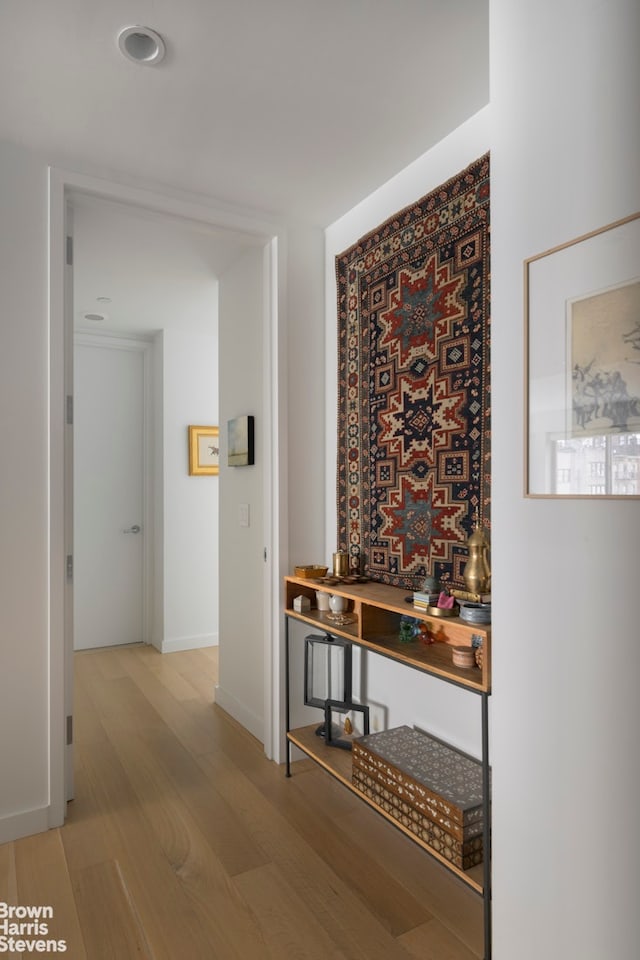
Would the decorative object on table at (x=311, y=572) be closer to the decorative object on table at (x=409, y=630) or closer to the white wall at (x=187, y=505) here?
the decorative object on table at (x=409, y=630)

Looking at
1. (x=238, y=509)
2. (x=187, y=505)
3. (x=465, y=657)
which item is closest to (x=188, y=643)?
(x=187, y=505)

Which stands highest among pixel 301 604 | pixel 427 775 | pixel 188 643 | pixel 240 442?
pixel 240 442

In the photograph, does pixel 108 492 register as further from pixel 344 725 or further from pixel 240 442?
pixel 344 725

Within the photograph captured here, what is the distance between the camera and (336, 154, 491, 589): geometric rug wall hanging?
202 cm

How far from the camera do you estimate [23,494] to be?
222 cm

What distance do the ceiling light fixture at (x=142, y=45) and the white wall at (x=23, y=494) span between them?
0.74 m

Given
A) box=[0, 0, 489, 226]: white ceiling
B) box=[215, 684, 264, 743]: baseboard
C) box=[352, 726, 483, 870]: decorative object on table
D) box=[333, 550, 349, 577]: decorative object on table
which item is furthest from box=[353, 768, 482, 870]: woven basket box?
box=[0, 0, 489, 226]: white ceiling

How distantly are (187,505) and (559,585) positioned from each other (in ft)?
12.5

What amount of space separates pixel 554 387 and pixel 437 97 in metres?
1.26

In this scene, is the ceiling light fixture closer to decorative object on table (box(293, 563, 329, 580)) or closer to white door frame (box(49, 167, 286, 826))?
white door frame (box(49, 167, 286, 826))

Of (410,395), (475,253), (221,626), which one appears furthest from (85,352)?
(475,253)

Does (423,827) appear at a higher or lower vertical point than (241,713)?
higher

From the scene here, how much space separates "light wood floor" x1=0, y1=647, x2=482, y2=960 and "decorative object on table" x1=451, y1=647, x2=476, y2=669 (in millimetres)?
753

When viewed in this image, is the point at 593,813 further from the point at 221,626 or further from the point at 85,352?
the point at 85,352
